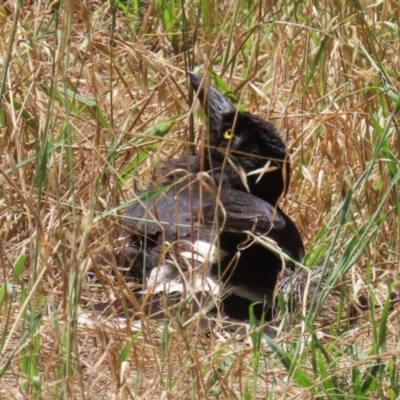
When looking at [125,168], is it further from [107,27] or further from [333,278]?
[333,278]

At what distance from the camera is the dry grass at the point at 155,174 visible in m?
2.35

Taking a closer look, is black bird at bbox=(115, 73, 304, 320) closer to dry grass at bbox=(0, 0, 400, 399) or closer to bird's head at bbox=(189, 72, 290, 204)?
bird's head at bbox=(189, 72, 290, 204)

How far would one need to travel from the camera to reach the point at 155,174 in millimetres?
2840

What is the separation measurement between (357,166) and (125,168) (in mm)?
891

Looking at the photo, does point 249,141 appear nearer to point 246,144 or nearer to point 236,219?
point 246,144

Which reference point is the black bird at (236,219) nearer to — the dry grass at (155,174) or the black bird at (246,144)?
the black bird at (246,144)

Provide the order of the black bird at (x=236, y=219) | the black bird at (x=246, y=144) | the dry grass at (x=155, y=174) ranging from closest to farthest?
1. the dry grass at (x=155, y=174)
2. the black bird at (x=236, y=219)
3. the black bird at (x=246, y=144)

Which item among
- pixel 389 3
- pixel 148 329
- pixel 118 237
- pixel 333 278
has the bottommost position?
pixel 118 237

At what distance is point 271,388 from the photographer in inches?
107

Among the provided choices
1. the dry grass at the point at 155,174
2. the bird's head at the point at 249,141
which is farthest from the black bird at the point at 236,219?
the dry grass at the point at 155,174

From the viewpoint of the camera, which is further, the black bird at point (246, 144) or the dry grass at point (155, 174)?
the black bird at point (246, 144)

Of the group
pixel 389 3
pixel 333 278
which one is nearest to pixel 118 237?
pixel 389 3

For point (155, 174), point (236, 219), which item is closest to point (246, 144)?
point (236, 219)

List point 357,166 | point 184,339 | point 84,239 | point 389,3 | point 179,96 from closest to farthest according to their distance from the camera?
point 84,239
point 184,339
point 389,3
point 357,166
point 179,96
